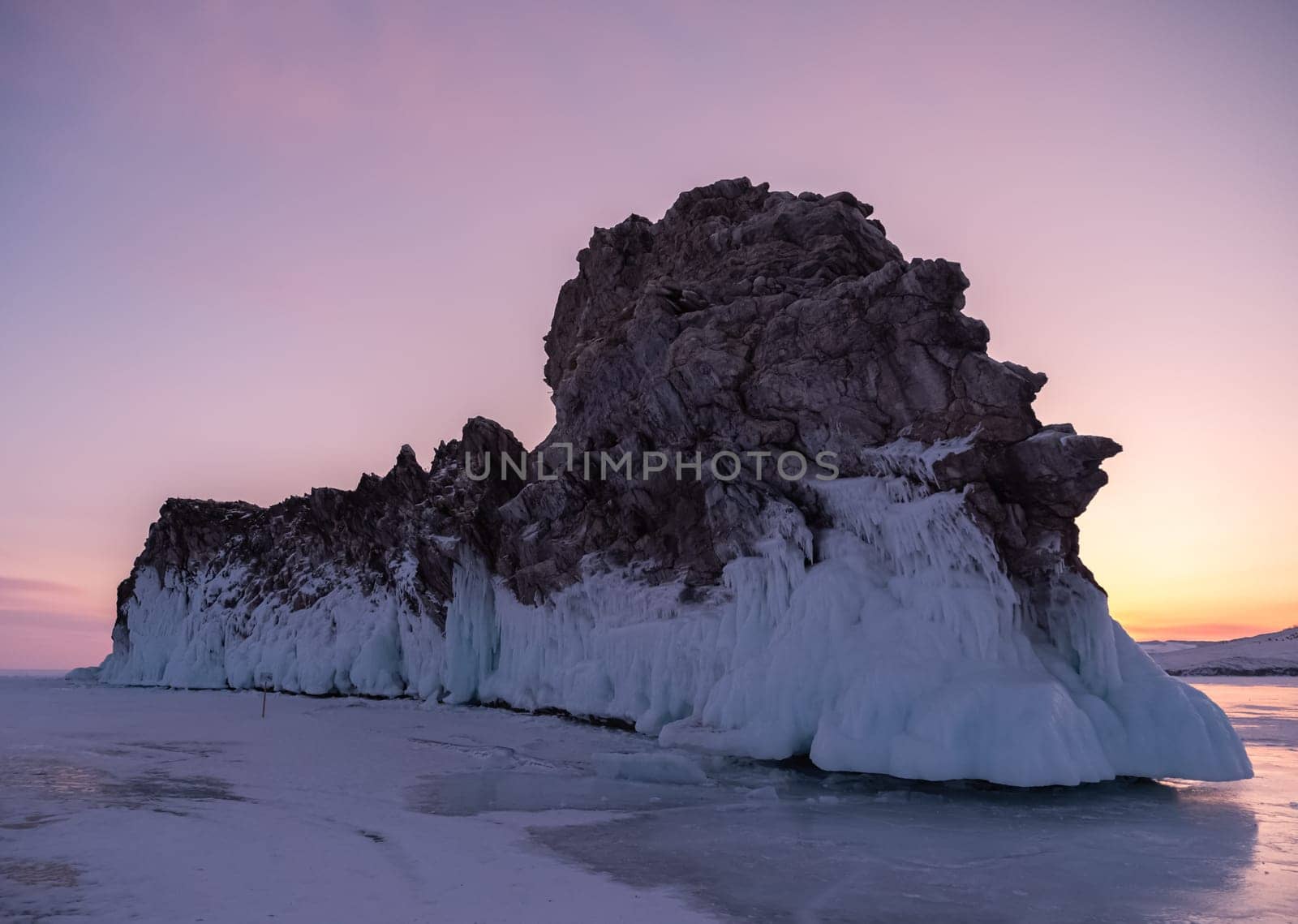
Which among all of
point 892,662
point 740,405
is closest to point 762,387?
point 740,405

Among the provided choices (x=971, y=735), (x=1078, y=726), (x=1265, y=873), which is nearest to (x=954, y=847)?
(x=1265, y=873)

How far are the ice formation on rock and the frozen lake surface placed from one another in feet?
6.79

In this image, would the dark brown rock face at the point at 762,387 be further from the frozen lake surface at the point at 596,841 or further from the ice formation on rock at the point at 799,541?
the frozen lake surface at the point at 596,841

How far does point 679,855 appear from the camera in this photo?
14234 millimetres

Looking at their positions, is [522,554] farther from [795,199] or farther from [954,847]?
[954,847]

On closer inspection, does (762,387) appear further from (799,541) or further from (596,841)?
(596,841)

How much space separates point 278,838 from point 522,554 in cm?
2923

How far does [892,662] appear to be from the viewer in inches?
923

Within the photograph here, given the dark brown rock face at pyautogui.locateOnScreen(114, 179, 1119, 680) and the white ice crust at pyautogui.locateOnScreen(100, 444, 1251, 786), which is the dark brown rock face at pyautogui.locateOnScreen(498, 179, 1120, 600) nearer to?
the dark brown rock face at pyautogui.locateOnScreen(114, 179, 1119, 680)

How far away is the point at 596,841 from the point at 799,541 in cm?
1535

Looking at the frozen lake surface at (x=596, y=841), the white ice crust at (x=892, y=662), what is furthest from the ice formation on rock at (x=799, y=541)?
the frozen lake surface at (x=596, y=841)

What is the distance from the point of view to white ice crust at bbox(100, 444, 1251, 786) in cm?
2117

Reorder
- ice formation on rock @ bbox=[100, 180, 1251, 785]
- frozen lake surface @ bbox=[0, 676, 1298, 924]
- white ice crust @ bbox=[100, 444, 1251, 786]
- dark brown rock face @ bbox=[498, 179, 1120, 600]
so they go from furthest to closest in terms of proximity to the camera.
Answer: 1. dark brown rock face @ bbox=[498, 179, 1120, 600]
2. ice formation on rock @ bbox=[100, 180, 1251, 785]
3. white ice crust @ bbox=[100, 444, 1251, 786]
4. frozen lake surface @ bbox=[0, 676, 1298, 924]

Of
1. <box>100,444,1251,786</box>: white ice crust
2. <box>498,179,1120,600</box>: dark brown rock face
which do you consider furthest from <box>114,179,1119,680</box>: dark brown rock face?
<box>100,444,1251,786</box>: white ice crust
